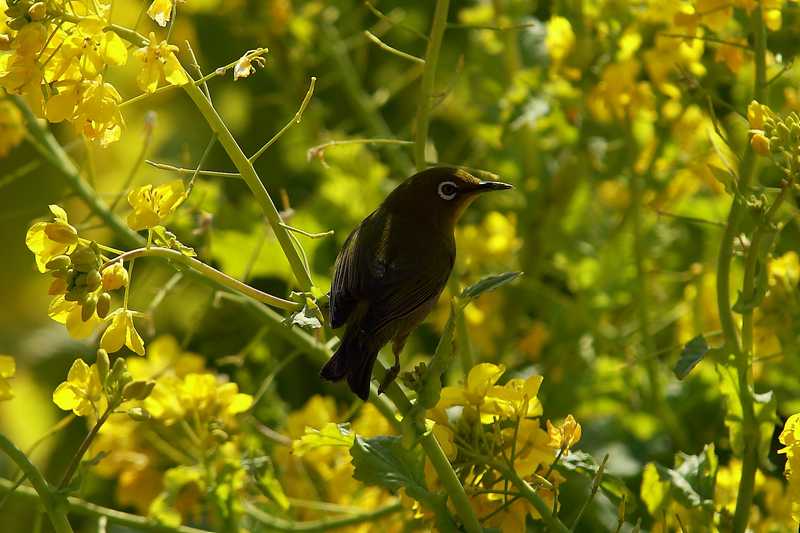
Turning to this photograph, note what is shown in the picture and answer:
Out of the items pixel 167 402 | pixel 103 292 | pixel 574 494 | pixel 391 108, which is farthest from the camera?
pixel 391 108

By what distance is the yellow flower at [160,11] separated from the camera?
0.88 m

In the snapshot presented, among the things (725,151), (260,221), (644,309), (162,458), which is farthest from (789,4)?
(162,458)

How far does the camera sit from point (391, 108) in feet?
7.41

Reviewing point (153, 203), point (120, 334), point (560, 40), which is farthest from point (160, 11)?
point (560, 40)

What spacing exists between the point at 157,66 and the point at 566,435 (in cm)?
44

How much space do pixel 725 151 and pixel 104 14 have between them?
0.58 metres

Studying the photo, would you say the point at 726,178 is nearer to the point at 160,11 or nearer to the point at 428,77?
the point at 428,77

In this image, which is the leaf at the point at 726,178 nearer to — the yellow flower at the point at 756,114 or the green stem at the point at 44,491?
the yellow flower at the point at 756,114

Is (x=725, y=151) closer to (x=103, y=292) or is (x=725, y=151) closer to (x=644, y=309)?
(x=644, y=309)

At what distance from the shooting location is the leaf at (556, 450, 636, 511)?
104 centimetres

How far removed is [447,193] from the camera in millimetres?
1233

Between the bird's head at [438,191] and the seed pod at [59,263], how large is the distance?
43 cm

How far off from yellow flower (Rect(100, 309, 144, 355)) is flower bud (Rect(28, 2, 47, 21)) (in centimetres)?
23

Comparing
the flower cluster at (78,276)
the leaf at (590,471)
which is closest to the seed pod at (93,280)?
the flower cluster at (78,276)
